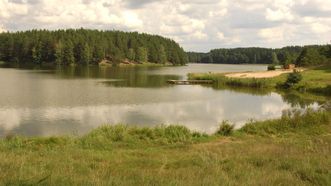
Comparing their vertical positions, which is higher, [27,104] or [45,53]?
[45,53]

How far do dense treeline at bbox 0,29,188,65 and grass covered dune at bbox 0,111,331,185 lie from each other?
10507 centimetres

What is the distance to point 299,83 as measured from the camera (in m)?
48.6

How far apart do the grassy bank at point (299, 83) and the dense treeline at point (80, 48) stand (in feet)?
216

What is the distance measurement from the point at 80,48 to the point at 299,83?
82.7 meters

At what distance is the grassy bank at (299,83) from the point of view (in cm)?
4547

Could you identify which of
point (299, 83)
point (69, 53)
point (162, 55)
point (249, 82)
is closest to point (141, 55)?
point (162, 55)

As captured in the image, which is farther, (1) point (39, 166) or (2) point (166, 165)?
(2) point (166, 165)

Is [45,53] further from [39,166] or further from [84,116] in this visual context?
[39,166]

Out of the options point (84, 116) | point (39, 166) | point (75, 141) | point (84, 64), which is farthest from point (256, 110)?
point (84, 64)

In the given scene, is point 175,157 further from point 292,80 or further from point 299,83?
point 292,80

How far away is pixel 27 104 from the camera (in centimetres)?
2908

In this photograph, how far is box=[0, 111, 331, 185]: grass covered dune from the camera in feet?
21.5

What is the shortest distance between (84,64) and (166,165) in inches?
4502

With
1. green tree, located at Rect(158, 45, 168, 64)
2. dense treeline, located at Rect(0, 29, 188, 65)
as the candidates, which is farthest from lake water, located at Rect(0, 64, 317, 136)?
green tree, located at Rect(158, 45, 168, 64)
